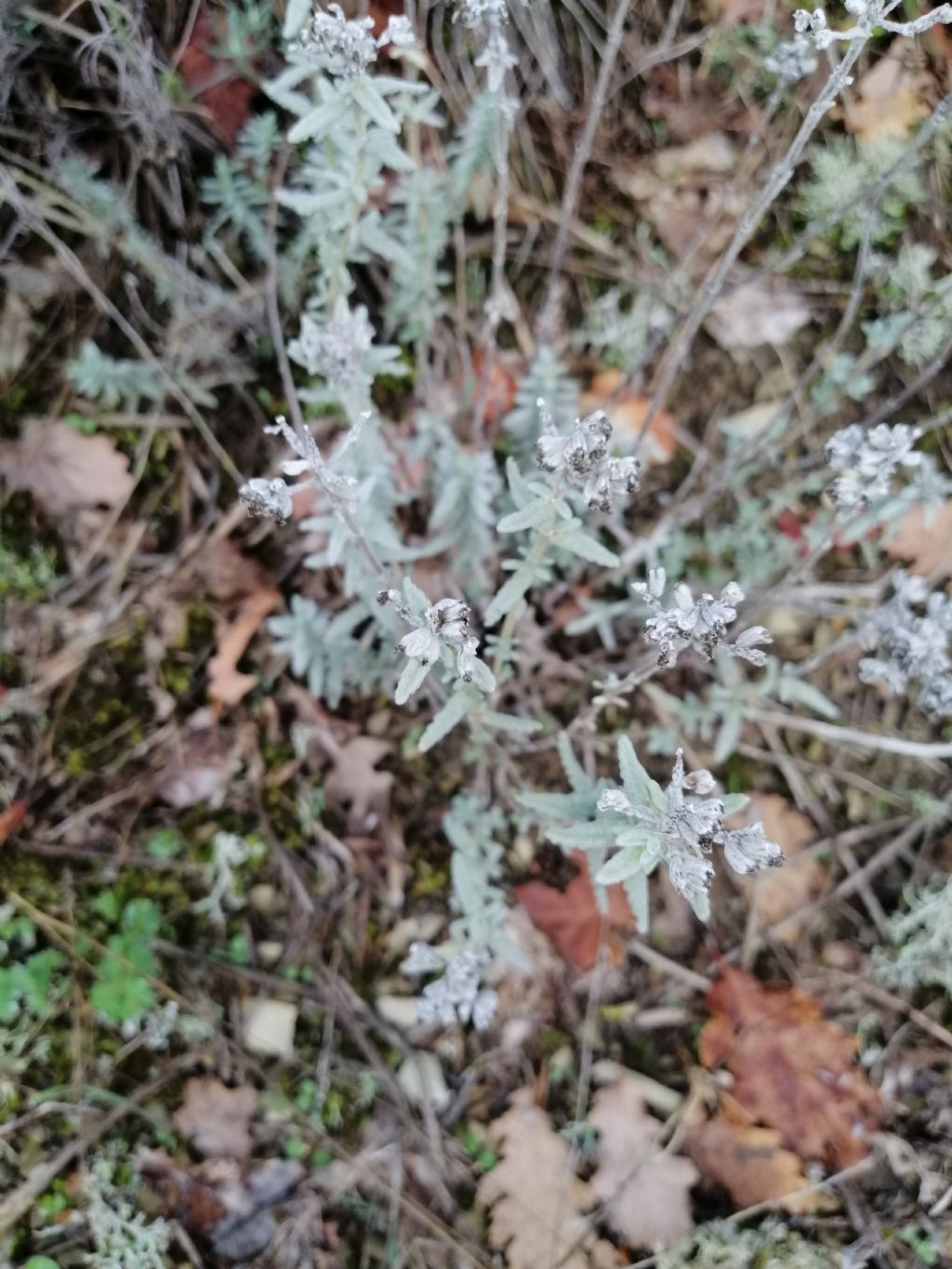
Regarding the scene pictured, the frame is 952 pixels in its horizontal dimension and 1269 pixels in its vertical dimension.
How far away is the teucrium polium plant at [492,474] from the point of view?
7.54ft

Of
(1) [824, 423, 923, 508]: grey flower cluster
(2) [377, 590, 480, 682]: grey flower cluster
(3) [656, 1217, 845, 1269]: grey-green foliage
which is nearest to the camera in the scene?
(2) [377, 590, 480, 682]: grey flower cluster

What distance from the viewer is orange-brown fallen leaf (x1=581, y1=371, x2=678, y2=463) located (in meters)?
3.30

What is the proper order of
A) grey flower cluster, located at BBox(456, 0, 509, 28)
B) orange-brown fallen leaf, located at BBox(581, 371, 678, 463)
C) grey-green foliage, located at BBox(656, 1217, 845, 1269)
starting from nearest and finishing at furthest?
grey flower cluster, located at BBox(456, 0, 509, 28), grey-green foliage, located at BBox(656, 1217, 845, 1269), orange-brown fallen leaf, located at BBox(581, 371, 678, 463)

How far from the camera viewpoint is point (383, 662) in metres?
3.05

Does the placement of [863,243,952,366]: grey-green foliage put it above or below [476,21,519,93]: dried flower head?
below

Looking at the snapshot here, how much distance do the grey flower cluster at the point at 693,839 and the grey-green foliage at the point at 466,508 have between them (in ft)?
4.17

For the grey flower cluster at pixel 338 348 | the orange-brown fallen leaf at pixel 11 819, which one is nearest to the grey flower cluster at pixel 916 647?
the grey flower cluster at pixel 338 348

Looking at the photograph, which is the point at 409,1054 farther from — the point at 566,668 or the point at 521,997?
the point at 566,668

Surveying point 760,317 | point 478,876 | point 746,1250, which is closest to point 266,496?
point 478,876

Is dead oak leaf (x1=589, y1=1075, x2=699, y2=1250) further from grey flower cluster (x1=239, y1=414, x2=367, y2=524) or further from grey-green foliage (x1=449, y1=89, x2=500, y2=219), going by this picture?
grey-green foliage (x1=449, y1=89, x2=500, y2=219)

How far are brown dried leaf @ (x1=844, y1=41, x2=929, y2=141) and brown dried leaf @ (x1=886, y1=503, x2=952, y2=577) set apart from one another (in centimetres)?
131

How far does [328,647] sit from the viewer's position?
9.80ft

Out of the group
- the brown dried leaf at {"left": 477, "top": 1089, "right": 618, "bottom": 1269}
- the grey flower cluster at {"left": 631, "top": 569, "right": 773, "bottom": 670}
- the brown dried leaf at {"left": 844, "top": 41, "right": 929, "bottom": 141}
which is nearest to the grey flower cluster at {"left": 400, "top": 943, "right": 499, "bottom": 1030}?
the brown dried leaf at {"left": 477, "top": 1089, "right": 618, "bottom": 1269}

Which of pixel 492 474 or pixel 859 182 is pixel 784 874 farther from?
pixel 859 182
